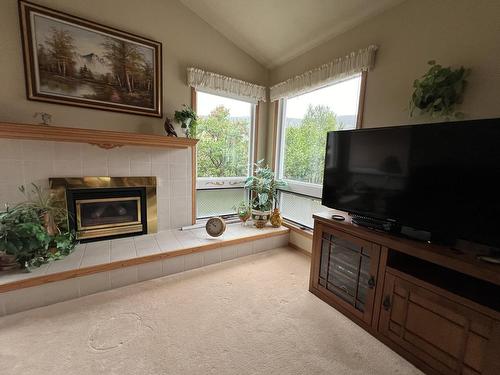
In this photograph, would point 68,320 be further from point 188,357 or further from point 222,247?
point 222,247

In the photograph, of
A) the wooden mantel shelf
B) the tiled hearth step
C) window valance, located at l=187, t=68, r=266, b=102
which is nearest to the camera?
the tiled hearth step

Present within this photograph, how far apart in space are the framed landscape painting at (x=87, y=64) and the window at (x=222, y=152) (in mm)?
626

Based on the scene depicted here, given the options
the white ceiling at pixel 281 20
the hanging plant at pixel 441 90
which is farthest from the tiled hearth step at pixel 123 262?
the white ceiling at pixel 281 20

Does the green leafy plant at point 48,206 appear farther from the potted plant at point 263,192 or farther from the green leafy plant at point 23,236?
the potted plant at point 263,192

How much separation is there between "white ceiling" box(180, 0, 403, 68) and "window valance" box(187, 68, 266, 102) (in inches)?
17.3

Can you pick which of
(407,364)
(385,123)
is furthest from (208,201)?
(407,364)

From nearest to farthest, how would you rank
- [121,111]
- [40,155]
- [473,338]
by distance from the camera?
[473,338] < [40,155] < [121,111]

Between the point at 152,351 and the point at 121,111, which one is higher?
the point at 121,111

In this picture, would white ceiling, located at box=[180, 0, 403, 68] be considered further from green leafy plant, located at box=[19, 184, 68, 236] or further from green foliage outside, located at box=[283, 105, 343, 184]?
green leafy plant, located at box=[19, 184, 68, 236]

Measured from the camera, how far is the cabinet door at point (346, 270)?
1.55 metres

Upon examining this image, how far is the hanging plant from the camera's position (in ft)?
4.85

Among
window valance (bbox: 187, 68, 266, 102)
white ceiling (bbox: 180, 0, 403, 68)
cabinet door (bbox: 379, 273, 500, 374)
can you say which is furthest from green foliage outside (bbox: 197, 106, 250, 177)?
cabinet door (bbox: 379, 273, 500, 374)

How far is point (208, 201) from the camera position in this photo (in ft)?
10.2

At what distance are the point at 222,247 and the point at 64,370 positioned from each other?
1.47 metres
